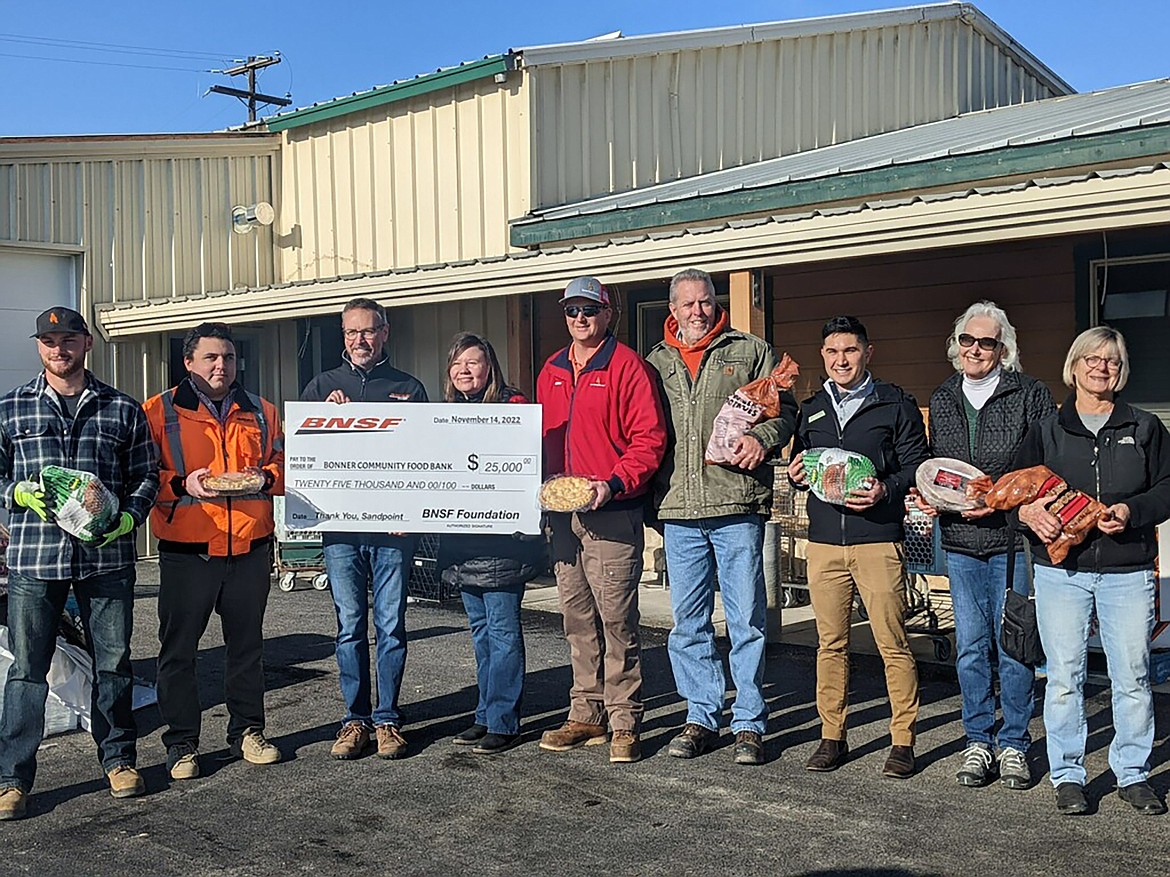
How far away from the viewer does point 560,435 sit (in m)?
6.03

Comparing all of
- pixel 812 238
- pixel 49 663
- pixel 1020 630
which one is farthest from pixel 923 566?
pixel 49 663

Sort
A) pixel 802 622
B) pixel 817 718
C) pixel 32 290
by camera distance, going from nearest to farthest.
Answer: pixel 817 718 < pixel 802 622 < pixel 32 290

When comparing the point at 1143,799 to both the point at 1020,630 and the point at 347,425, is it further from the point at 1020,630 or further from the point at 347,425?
the point at 347,425

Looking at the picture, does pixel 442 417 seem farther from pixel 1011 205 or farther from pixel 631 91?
pixel 631 91

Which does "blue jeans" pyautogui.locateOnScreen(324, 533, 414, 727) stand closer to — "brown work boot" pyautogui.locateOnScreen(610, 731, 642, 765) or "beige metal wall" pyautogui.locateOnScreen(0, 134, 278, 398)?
"brown work boot" pyautogui.locateOnScreen(610, 731, 642, 765)

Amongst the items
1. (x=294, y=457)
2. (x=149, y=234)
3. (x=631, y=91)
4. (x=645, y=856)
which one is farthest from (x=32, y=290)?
(x=645, y=856)

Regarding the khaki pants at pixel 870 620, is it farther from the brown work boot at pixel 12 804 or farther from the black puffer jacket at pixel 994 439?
the brown work boot at pixel 12 804

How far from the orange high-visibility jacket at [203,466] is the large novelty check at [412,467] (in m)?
0.27

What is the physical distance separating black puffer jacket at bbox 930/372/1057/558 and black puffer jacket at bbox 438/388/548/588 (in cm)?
191

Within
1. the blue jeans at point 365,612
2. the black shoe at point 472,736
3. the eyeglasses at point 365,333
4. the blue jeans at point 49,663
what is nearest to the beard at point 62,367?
the blue jeans at point 49,663

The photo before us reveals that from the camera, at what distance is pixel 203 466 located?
223 inches

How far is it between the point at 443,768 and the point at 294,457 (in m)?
1.62

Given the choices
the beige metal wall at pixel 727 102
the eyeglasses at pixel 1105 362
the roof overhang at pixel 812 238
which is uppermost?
the beige metal wall at pixel 727 102

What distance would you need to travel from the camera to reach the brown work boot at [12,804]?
515 centimetres
